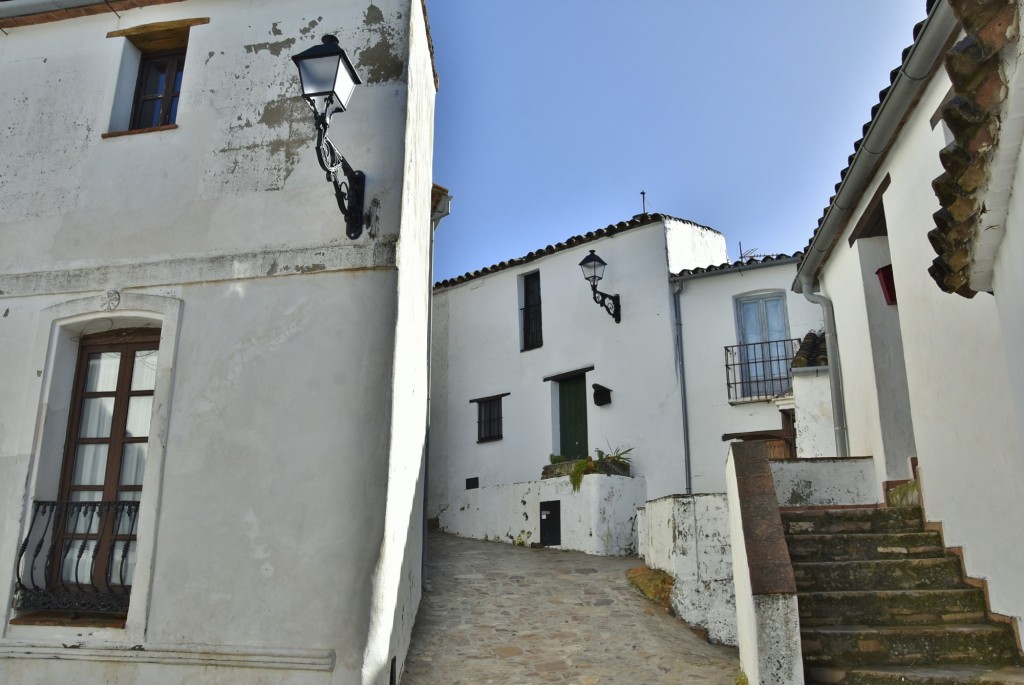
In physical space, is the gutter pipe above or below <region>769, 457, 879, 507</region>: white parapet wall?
above

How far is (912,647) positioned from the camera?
5.71 m

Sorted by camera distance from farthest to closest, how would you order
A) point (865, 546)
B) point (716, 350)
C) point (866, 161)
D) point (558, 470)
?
point (716, 350)
point (558, 470)
point (866, 161)
point (865, 546)

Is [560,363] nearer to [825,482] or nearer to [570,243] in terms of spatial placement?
[570,243]

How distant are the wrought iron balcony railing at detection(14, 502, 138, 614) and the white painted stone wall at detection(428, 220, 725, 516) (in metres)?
9.80

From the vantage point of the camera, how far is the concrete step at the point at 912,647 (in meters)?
5.63

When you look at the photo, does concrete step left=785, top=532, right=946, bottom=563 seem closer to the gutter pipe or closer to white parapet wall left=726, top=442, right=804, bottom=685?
white parapet wall left=726, top=442, right=804, bottom=685

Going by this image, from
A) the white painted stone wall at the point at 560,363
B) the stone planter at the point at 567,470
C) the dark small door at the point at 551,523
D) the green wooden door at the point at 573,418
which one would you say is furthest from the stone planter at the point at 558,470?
the green wooden door at the point at 573,418

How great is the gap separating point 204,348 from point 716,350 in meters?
10.7

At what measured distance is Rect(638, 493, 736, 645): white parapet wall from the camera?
24.7 ft

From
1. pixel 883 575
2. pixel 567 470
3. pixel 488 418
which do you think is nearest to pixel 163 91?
pixel 883 575

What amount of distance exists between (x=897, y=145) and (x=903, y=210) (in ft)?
2.02

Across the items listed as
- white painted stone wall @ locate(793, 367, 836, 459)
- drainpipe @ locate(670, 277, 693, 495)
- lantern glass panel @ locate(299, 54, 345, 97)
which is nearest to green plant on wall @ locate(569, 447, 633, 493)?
drainpipe @ locate(670, 277, 693, 495)

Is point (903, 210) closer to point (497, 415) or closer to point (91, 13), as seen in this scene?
point (91, 13)

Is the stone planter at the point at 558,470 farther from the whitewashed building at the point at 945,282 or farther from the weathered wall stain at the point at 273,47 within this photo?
the weathered wall stain at the point at 273,47
